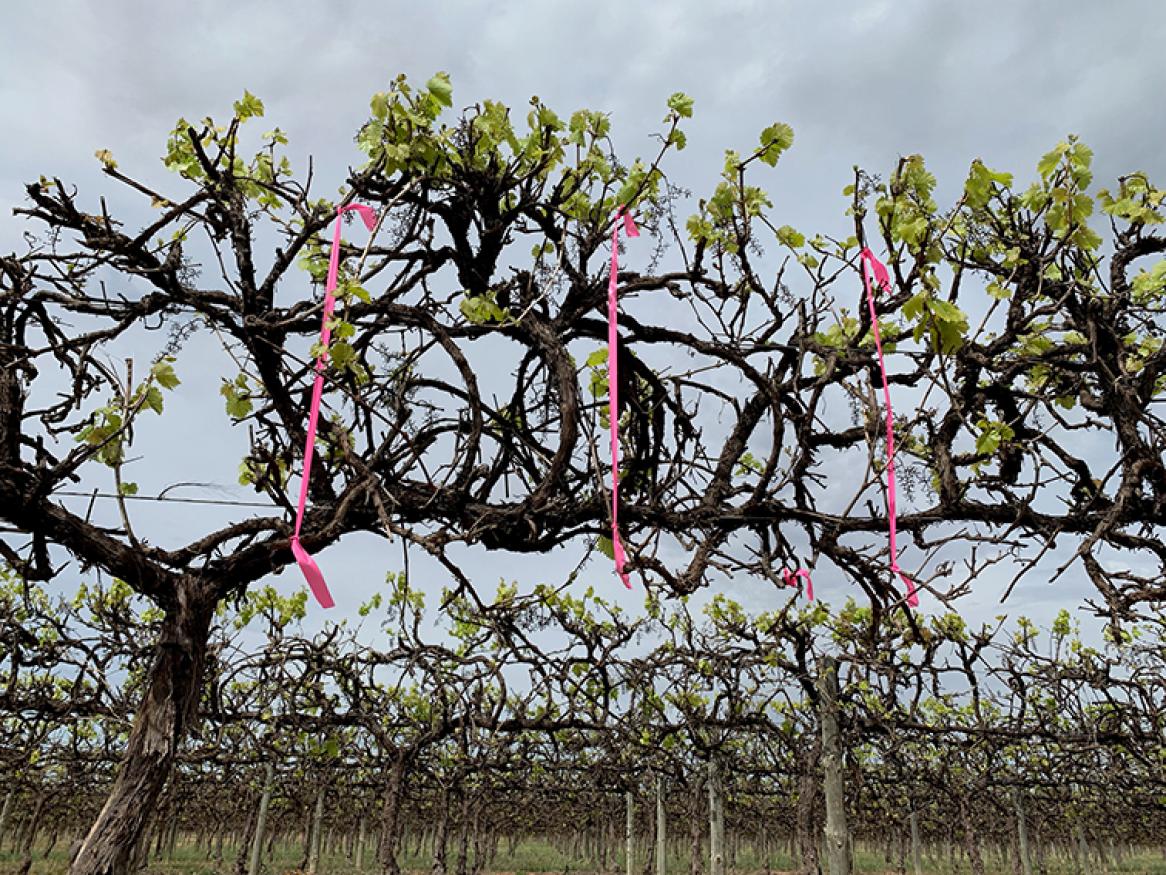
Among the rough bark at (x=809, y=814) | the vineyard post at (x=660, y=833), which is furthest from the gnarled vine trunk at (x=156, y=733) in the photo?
the vineyard post at (x=660, y=833)

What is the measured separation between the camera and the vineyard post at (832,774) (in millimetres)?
7074

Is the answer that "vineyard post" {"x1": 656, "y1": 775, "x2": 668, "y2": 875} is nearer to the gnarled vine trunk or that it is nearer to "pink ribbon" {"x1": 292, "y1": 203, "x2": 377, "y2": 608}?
→ the gnarled vine trunk

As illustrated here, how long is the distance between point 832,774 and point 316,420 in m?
→ 7.10

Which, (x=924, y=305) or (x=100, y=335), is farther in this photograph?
(x=100, y=335)

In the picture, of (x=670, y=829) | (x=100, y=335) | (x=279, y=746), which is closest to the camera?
(x=100, y=335)

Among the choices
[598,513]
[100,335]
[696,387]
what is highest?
[696,387]

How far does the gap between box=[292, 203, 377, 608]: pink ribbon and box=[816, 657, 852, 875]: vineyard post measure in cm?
662

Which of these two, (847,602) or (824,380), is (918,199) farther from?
(847,602)

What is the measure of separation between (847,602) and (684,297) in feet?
29.0

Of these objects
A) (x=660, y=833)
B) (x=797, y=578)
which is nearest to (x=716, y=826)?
(x=660, y=833)

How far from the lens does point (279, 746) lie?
12914 millimetres

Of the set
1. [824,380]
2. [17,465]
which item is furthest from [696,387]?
[17,465]

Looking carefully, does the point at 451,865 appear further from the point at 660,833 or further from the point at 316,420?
the point at 316,420

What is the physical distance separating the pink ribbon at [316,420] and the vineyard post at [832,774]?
21.7 feet
